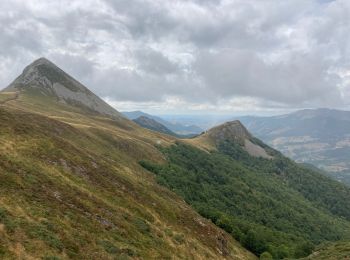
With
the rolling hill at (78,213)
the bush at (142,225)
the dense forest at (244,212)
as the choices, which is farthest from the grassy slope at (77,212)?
the dense forest at (244,212)

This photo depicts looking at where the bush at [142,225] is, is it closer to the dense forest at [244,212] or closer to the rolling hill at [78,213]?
the rolling hill at [78,213]

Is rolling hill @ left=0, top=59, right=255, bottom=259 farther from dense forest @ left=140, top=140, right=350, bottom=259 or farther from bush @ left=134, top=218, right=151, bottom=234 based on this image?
dense forest @ left=140, top=140, right=350, bottom=259

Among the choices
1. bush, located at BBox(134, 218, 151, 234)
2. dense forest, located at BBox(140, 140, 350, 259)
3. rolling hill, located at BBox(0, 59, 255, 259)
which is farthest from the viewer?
dense forest, located at BBox(140, 140, 350, 259)

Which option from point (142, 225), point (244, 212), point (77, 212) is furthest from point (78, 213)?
point (244, 212)

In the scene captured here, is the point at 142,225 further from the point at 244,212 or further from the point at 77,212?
the point at 244,212

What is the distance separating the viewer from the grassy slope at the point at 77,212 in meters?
33.0

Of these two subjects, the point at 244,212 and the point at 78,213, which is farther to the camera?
the point at 244,212

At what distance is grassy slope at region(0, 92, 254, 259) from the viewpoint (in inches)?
1298

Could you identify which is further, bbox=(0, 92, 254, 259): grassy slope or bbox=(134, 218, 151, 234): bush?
bbox=(134, 218, 151, 234): bush

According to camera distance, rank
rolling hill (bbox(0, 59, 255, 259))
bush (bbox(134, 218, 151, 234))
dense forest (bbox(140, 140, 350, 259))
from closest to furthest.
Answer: rolling hill (bbox(0, 59, 255, 259)) → bush (bbox(134, 218, 151, 234)) → dense forest (bbox(140, 140, 350, 259))

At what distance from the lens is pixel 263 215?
164750 mm

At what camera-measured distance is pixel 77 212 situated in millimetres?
42031

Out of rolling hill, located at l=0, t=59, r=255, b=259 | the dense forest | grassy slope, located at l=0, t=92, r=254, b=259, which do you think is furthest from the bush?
the dense forest

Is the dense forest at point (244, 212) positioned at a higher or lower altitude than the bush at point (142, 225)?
lower
